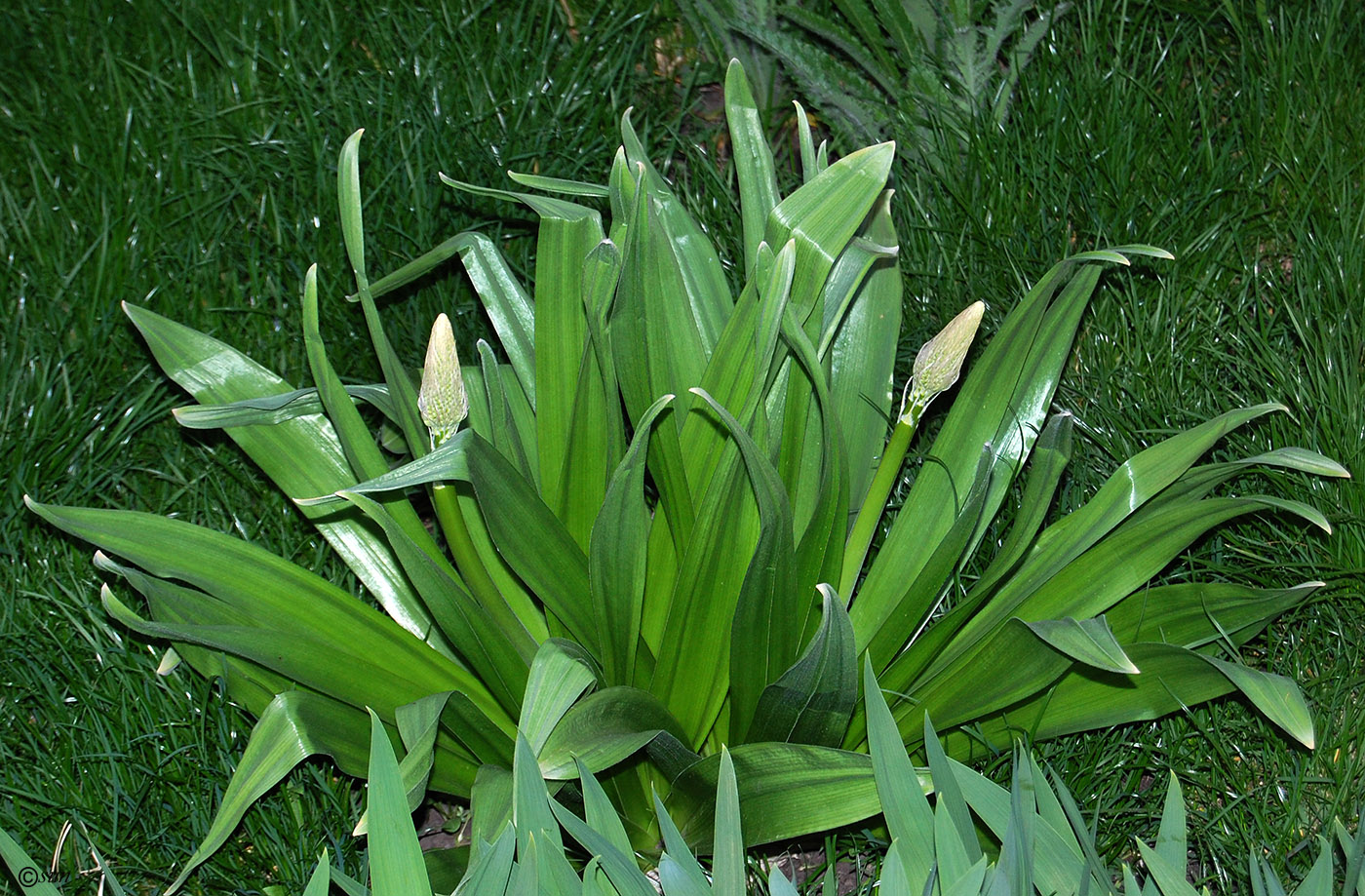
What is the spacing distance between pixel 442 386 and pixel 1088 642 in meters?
0.69

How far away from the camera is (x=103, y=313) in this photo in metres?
2.11

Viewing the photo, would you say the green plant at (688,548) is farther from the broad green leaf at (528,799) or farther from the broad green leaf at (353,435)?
the broad green leaf at (528,799)

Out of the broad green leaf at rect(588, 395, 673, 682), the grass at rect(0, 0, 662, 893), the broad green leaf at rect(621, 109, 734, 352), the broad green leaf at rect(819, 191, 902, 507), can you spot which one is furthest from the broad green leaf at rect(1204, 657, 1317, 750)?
the grass at rect(0, 0, 662, 893)

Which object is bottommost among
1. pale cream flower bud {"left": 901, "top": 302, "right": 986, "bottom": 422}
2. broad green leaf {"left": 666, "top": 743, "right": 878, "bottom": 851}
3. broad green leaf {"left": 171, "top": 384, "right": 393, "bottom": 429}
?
broad green leaf {"left": 666, "top": 743, "right": 878, "bottom": 851}

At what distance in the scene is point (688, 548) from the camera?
1.38 m

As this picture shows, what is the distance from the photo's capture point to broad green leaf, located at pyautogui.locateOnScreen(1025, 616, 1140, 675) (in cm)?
122

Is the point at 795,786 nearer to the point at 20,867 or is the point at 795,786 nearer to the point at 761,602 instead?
the point at 761,602

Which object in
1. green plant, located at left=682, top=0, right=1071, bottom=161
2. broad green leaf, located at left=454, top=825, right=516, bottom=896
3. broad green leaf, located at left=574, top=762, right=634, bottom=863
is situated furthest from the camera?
green plant, located at left=682, top=0, right=1071, bottom=161

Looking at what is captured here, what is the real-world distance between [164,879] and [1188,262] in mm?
1737

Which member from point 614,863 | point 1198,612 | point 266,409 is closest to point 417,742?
point 614,863

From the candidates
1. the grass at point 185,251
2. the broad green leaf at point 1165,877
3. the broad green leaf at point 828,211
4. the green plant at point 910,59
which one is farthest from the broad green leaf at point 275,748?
the green plant at point 910,59

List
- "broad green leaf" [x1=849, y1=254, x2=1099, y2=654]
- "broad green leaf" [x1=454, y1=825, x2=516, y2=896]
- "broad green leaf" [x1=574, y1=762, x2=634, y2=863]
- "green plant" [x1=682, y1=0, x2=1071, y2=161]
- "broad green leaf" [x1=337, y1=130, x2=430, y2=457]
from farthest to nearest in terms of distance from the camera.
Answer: "green plant" [x1=682, y1=0, x2=1071, y2=161], "broad green leaf" [x1=849, y1=254, x2=1099, y2=654], "broad green leaf" [x1=337, y1=130, x2=430, y2=457], "broad green leaf" [x1=574, y1=762, x2=634, y2=863], "broad green leaf" [x1=454, y1=825, x2=516, y2=896]

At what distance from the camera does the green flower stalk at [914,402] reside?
4.30 ft

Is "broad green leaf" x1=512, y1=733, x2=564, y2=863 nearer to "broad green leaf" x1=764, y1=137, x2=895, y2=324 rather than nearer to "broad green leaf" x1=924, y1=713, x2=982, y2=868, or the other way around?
"broad green leaf" x1=924, y1=713, x2=982, y2=868
